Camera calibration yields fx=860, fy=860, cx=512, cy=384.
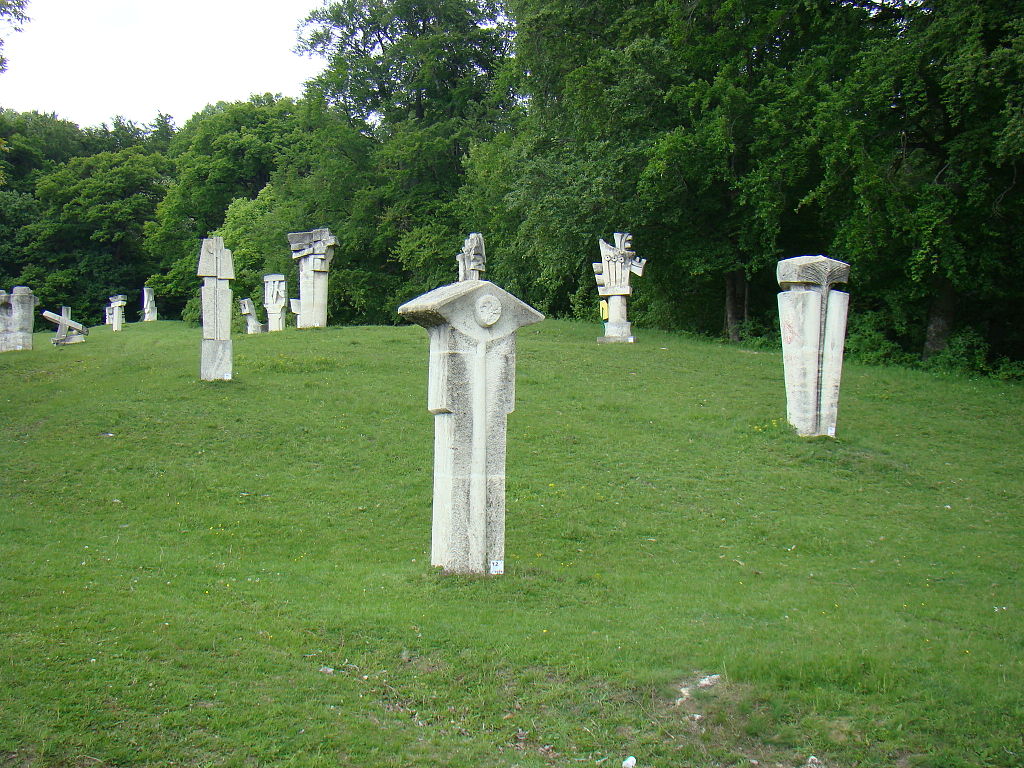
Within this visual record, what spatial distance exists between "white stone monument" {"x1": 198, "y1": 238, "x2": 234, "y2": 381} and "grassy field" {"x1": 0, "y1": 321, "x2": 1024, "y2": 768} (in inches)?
28.4

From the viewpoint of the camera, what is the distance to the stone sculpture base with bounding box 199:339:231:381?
18.9 meters

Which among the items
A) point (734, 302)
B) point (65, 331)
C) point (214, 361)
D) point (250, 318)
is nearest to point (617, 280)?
point (734, 302)

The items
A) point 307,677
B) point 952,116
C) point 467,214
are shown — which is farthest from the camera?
point 467,214

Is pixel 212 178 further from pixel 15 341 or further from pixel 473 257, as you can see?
pixel 473 257

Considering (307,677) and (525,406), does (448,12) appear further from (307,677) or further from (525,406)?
(307,677)

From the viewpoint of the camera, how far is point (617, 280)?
26.4m

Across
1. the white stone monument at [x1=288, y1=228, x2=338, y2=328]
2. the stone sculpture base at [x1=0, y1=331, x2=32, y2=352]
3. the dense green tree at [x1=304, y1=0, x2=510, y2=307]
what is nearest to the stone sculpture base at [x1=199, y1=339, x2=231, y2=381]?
the white stone monument at [x1=288, y1=228, x2=338, y2=328]

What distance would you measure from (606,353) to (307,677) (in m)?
18.3

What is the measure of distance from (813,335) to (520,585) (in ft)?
29.1

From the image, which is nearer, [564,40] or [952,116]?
[952,116]

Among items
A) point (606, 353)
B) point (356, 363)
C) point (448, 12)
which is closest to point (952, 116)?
point (606, 353)

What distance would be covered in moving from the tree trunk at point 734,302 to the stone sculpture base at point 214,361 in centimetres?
1847

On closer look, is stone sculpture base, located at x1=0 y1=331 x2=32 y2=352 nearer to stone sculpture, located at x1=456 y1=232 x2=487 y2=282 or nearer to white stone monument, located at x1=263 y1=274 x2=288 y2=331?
white stone monument, located at x1=263 y1=274 x2=288 y2=331

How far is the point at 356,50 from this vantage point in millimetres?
50500
